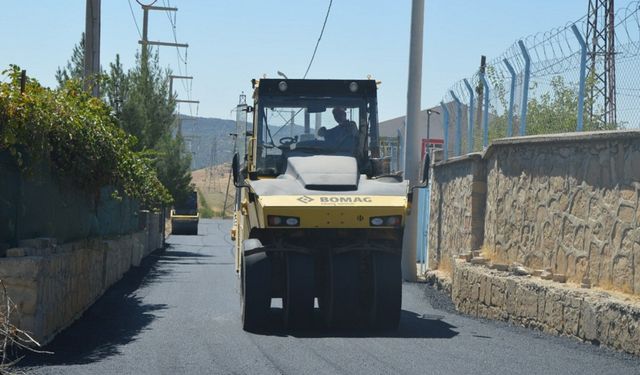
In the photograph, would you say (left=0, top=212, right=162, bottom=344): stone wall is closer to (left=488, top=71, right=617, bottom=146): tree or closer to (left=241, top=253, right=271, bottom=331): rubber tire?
(left=241, top=253, right=271, bottom=331): rubber tire

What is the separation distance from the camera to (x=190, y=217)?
54781 mm

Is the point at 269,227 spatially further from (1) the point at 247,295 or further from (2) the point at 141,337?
(2) the point at 141,337

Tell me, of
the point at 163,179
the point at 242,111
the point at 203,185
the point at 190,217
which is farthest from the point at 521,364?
the point at 203,185

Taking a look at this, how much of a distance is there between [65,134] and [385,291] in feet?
14.2

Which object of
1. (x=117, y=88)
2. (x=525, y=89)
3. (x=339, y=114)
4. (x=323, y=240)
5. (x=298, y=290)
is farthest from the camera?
(x=117, y=88)

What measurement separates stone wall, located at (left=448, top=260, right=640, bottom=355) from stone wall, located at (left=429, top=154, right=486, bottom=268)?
1661 mm

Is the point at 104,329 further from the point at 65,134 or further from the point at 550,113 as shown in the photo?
the point at 550,113

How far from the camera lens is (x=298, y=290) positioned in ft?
38.8

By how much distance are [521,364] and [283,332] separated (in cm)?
330

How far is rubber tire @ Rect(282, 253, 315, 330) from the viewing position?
11.8 metres

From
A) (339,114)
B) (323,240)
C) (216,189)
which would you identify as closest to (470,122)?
(339,114)

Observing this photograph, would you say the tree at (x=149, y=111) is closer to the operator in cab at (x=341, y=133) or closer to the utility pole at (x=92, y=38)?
the utility pole at (x=92, y=38)

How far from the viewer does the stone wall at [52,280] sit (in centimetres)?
1010

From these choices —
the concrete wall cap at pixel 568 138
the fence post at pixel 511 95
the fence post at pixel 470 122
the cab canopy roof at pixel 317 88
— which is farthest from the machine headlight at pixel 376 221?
the fence post at pixel 470 122
